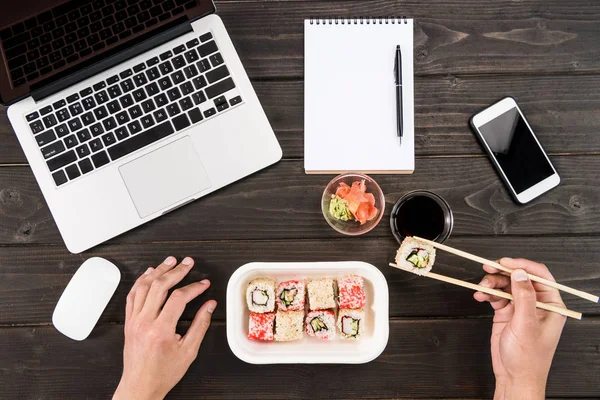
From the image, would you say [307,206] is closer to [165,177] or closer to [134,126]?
[165,177]

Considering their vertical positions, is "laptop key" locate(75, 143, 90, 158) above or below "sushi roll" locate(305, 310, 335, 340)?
above

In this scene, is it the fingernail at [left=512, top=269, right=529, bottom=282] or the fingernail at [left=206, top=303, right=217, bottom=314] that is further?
the fingernail at [left=206, top=303, right=217, bottom=314]

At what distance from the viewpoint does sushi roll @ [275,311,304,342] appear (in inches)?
42.4

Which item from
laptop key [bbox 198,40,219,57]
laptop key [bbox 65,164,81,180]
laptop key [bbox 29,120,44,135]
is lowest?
laptop key [bbox 65,164,81,180]

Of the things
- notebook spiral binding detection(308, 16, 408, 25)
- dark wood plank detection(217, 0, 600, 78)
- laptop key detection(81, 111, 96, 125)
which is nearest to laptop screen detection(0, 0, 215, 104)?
laptop key detection(81, 111, 96, 125)

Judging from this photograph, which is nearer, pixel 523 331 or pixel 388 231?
pixel 523 331

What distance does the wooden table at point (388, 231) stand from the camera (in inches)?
44.2

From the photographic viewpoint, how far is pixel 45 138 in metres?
1.09

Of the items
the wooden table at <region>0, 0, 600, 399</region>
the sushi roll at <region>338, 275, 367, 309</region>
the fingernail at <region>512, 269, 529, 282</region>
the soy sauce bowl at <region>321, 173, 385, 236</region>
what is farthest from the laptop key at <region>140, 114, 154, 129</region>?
the fingernail at <region>512, 269, 529, 282</region>

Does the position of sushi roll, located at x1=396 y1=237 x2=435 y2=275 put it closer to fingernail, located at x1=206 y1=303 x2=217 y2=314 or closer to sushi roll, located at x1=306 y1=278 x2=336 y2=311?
sushi roll, located at x1=306 y1=278 x2=336 y2=311

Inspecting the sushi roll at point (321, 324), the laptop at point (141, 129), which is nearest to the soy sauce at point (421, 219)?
the sushi roll at point (321, 324)

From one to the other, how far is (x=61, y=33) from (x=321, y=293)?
82cm

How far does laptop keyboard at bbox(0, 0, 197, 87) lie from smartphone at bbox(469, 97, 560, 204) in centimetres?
75

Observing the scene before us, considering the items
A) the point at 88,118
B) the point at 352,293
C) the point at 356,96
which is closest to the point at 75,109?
the point at 88,118
